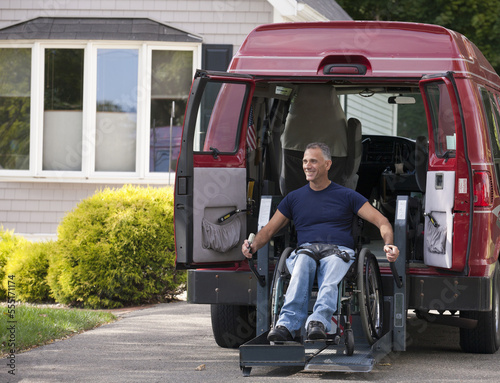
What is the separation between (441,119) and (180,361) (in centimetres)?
260

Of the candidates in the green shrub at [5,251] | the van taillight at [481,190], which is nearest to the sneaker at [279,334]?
the van taillight at [481,190]

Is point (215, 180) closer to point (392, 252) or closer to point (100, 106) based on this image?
point (392, 252)

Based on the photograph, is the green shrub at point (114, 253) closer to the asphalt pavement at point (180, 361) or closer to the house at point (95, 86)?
the asphalt pavement at point (180, 361)

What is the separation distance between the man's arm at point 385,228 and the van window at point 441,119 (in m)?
0.61

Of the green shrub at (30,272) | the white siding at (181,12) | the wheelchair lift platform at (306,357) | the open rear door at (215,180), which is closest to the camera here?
the wheelchair lift platform at (306,357)

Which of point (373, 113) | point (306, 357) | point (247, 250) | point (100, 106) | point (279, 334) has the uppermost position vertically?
Result: point (373, 113)

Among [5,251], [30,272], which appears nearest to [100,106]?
[5,251]

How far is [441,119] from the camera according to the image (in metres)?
6.65

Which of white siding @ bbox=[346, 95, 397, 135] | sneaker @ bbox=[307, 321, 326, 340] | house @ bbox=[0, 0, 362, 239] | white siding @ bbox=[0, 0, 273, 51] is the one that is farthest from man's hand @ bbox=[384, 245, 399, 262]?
white siding @ bbox=[346, 95, 397, 135]

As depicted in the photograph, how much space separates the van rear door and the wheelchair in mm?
484

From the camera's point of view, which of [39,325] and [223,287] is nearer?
[223,287]

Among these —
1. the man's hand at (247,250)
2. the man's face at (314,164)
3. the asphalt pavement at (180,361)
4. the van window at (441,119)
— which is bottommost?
the asphalt pavement at (180,361)

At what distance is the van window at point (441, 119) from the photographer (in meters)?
6.58

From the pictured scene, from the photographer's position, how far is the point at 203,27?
13500mm
